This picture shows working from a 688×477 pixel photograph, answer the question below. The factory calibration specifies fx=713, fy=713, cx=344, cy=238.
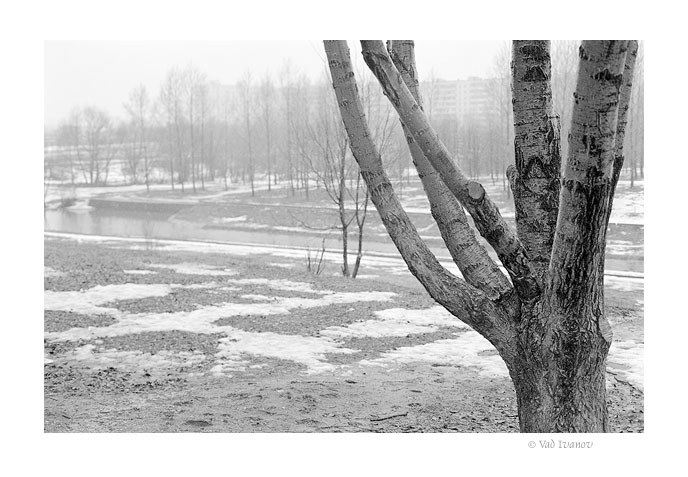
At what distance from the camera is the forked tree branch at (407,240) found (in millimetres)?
2285

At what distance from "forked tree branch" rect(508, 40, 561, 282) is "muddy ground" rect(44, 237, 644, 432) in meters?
1.30

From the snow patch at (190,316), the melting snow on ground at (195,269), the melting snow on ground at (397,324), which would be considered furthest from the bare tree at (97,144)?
the melting snow on ground at (397,324)

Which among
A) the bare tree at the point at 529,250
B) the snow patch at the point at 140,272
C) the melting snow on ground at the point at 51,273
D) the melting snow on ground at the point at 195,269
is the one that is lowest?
the melting snow on ground at the point at 195,269

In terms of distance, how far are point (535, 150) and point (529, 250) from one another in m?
0.33

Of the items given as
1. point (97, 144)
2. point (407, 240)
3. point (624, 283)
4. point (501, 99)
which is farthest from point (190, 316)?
point (97, 144)

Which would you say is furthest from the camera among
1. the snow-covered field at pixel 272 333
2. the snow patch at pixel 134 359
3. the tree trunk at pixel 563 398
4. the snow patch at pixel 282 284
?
the snow patch at pixel 282 284

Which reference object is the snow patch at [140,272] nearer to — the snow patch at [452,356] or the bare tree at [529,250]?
the snow patch at [452,356]

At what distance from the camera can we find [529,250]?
2.33 metres

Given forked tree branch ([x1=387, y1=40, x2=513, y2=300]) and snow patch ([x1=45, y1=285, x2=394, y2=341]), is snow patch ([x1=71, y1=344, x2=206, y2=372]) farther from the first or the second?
forked tree branch ([x1=387, y1=40, x2=513, y2=300])

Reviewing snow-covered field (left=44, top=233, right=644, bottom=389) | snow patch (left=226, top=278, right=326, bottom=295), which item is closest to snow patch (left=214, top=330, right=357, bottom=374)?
snow-covered field (left=44, top=233, right=644, bottom=389)

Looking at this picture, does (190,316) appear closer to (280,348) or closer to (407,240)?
(280,348)

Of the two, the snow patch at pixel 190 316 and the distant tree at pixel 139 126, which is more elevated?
the distant tree at pixel 139 126

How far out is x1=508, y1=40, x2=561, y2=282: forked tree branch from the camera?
7.54 ft
